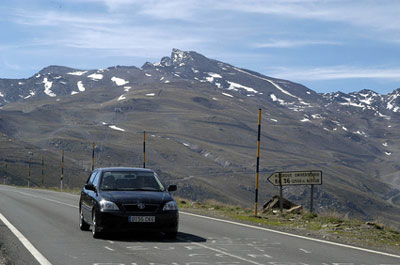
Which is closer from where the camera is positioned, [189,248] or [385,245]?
[189,248]

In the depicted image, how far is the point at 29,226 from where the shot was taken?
16.9 meters

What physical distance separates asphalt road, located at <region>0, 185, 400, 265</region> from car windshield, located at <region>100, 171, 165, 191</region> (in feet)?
3.67

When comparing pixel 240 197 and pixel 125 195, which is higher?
pixel 125 195

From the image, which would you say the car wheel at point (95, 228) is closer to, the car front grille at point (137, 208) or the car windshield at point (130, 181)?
the car windshield at point (130, 181)

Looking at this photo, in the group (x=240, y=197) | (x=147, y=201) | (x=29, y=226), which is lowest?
(x=240, y=197)

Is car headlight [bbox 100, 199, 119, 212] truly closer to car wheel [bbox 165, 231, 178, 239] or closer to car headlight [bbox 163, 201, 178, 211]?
car headlight [bbox 163, 201, 178, 211]

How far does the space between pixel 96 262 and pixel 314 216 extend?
12.1 metres

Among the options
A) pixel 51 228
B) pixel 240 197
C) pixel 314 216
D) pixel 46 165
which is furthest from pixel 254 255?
pixel 240 197

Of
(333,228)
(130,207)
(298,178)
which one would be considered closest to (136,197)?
(130,207)

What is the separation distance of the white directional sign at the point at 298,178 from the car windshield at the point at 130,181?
8.34m

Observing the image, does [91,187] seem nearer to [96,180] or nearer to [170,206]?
[96,180]

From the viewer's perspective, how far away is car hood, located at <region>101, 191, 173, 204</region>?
1362 cm

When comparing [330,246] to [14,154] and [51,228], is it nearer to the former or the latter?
[51,228]

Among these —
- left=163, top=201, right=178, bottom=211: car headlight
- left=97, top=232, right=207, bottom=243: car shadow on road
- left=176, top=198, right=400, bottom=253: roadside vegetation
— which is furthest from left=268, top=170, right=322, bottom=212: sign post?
left=163, top=201, right=178, bottom=211: car headlight
